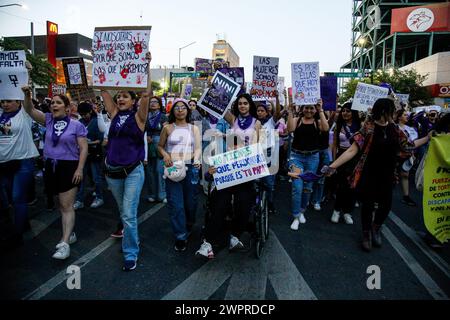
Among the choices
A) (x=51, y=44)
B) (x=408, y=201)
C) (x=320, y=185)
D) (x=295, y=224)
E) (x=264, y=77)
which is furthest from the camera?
(x=51, y=44)

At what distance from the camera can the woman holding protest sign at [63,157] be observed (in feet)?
11.8

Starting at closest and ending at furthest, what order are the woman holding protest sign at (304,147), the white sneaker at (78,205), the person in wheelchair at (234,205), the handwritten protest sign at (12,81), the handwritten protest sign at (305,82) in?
the person in wheelchair at (234,205), the handwritten protest sign at (12,81), the woman holding protest sign at (304,147), the handwritten protest sign at (305,82), the white sneaker at (78,205)

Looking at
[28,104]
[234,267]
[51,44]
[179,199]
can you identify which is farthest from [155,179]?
[51,44]

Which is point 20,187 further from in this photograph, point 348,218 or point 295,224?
point 348,218

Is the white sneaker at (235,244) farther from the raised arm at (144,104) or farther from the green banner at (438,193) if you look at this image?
the green banner at (438,193)

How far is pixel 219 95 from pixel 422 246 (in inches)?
141

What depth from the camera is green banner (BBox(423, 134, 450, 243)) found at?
136 inches

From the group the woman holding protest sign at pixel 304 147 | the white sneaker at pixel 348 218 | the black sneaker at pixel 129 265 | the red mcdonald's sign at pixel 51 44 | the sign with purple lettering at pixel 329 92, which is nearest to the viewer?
the black sneaker at pixel 129 265

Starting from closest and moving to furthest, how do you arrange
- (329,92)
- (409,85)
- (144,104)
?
(144,104), (329,92), (409,85)

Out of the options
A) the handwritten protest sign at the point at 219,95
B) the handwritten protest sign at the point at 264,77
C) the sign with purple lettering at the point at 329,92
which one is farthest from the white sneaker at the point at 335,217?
the handwritten protest sign at the point at 264,77

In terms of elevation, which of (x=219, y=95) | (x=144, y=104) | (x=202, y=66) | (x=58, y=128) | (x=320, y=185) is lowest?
(x=320, y=185)

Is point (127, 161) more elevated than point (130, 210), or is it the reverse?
point (127, 161)

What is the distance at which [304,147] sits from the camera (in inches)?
183

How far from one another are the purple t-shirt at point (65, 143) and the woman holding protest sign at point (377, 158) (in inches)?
129
